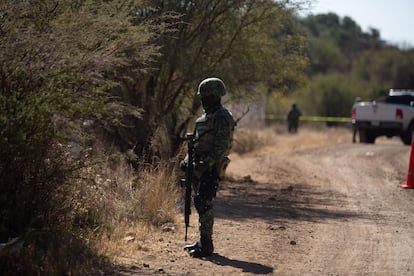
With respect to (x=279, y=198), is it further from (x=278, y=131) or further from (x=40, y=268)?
(x=278, y=131)

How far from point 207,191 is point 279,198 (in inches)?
241

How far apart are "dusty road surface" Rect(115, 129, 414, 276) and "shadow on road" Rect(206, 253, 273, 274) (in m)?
0.01

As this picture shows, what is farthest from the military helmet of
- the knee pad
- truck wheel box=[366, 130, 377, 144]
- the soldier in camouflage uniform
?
truck wheel box=[366, 130, 377, 144]

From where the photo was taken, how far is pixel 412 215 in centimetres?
1201

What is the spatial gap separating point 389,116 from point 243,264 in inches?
808

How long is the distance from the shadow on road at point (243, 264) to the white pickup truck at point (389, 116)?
20151 mm

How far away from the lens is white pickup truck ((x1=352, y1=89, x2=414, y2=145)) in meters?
27.7

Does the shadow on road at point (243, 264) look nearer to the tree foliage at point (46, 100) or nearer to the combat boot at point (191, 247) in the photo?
the combat boot at point (191, 247)

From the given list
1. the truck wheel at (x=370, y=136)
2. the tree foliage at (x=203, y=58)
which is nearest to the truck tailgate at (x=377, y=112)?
the truck wheel at (x=370, y=136)

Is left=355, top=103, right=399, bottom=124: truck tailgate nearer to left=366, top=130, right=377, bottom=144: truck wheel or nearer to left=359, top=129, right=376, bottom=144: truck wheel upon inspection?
left=359, top=129, right=376, bottom=144: truck wheel

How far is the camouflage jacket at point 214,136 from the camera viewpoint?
8281mm

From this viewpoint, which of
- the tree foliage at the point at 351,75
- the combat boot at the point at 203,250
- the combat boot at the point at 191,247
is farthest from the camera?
the tree foliage at the point at 351,75

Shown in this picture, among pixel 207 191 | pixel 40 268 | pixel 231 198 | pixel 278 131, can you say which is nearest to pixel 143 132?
pixel 231 198

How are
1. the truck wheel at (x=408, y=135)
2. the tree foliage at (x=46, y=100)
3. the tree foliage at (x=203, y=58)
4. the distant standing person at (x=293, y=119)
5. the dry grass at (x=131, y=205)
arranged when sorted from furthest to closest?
the distant standing person at (x=293, y=119), the truck wheel at (x=408, y=135), the tree foliage at (x=203, y=58), the dry grass at (x=131, y=205), the tree foliage at (x=46, y=100)
